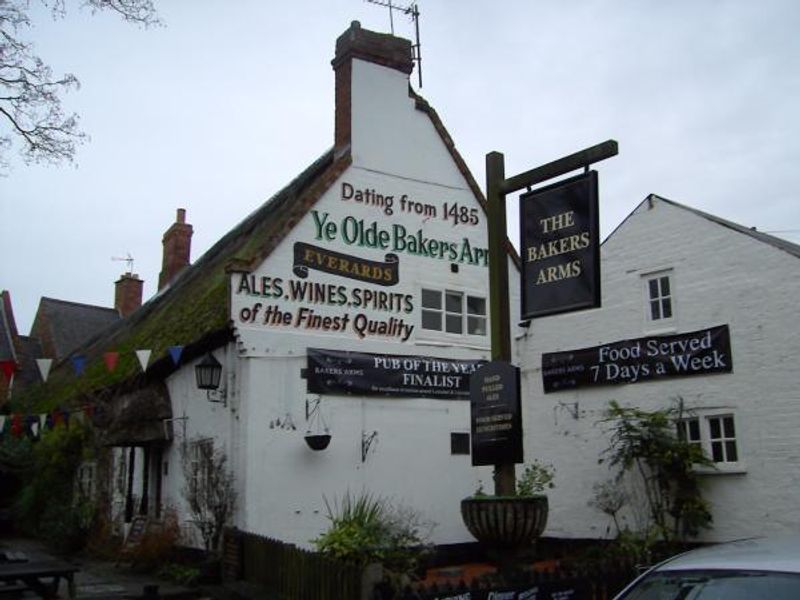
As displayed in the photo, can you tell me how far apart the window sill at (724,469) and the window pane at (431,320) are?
19.5 feet

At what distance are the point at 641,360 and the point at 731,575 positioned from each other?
32.8ft

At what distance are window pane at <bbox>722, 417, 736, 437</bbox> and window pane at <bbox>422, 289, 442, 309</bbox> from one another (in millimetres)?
6169

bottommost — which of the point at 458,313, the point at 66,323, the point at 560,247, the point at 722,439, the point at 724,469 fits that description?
the point at 724,469

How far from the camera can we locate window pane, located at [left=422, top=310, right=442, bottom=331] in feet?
53.9

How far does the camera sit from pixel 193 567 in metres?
13.4

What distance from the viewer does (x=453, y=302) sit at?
17062 millimetres

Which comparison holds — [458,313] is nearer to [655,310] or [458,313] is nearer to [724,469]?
[655,310]

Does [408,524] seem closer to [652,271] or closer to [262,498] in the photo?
[262,498]

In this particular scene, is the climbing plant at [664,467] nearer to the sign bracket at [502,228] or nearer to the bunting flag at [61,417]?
the sign bracket at [502,228]

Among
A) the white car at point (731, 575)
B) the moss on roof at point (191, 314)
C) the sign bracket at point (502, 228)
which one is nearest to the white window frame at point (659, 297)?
the sign bracket at point (502, 228)

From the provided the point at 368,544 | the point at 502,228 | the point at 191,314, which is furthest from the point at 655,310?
the point at 191,314

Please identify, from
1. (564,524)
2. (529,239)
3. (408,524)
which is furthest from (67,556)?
(529,239)

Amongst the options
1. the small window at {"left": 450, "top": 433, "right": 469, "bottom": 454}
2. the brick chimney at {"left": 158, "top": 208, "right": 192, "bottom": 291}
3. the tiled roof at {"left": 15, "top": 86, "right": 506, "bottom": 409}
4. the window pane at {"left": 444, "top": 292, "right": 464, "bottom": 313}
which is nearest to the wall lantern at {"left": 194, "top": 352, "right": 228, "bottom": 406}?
the tiled roof at {"left": 15, "top": 86, "right": 506, "bottom": 409}

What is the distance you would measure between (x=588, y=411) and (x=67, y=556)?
11.5 m
